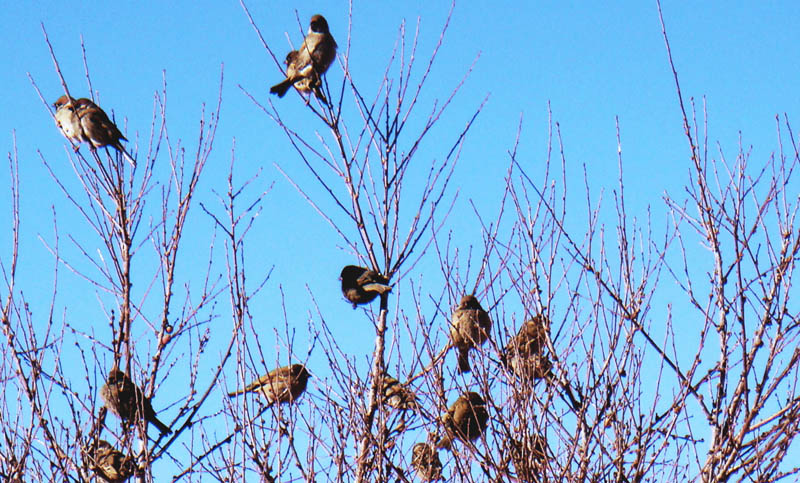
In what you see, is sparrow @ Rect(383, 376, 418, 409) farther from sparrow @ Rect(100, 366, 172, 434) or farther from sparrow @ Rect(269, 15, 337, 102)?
sparrow @ Rect(269, 15, 337, 102)

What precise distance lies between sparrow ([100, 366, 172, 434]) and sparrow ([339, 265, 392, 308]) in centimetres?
180

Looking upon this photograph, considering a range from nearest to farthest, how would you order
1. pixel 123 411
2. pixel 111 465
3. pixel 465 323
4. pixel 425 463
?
pixel 465 323 < pixel 123 411 < pixel 111 465 < pixel 425 463

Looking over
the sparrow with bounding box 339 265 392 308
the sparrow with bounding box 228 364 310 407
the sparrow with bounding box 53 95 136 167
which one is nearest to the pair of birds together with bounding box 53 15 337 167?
the sparrow with bounding box 53 95 136 167

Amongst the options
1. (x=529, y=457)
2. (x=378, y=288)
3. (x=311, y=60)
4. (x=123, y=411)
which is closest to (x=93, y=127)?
(x=311, y=60)

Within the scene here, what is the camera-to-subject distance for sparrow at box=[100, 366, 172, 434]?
23.9 feet

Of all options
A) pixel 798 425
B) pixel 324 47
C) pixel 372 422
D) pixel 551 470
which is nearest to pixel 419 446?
pixel 372 422

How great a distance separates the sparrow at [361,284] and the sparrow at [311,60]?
1.43 m

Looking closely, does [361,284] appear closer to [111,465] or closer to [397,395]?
[397,395]

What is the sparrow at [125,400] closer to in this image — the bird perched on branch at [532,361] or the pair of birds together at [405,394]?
the pair of birds together at [405,394]

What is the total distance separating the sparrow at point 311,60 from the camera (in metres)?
8.52

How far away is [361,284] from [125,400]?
2.28 meters

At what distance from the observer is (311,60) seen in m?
8.58

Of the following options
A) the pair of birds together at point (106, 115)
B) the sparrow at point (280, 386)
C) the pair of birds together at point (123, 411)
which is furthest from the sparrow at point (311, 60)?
the pair of birds together at point (123, 411)

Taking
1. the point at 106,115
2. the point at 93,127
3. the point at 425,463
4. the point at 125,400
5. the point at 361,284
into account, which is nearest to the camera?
the point at 125,400
